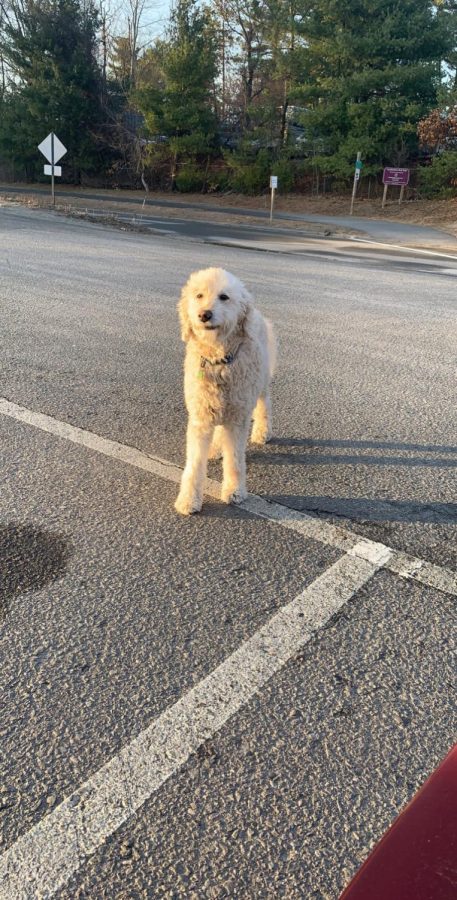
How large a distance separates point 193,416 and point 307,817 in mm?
2153

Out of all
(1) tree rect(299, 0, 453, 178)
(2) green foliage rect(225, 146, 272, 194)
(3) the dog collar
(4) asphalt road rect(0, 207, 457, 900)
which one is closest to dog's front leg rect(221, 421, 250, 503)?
(4) asphalt road rect(0, 207, 457, 900)

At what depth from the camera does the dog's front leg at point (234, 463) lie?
11.7 feet

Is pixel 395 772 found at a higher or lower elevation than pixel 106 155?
lower

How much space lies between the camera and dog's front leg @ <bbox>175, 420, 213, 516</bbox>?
3.51m

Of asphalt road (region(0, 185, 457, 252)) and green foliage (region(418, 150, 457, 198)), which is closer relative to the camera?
asphalt road (region(0, 185, 457, 252))

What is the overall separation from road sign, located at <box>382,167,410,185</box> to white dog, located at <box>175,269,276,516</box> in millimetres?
34141

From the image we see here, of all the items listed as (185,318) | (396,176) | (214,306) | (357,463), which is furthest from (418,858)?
(396,176)

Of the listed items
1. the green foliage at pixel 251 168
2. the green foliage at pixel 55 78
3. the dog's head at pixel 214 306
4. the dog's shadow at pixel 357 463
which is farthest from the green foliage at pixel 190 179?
the dog's head at pixel 214 306

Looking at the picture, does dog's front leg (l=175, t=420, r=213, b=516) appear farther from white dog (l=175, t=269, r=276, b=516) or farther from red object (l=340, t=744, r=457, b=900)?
red object (l=340, t=744, r=457, b=900)

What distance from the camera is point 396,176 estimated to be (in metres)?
33.7

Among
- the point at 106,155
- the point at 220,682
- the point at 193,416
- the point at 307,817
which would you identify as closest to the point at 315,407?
the point at 193,416

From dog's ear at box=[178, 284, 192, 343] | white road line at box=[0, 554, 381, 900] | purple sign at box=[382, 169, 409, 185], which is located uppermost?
purple sign at box=[382, 169, 409, 185]

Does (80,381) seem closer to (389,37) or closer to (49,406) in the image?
(49,406)

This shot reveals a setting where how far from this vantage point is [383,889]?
3.44ft
